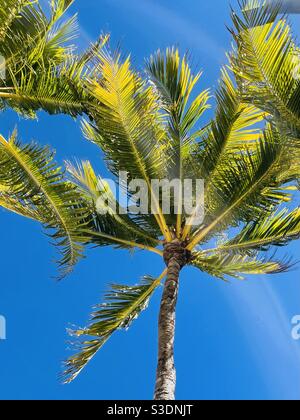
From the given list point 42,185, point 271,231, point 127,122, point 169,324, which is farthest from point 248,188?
point 42,185

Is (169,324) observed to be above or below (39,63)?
below

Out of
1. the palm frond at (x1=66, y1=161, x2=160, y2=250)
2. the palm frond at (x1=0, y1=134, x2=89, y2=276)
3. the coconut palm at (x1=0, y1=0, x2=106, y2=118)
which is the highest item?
the coconut palm at (x1=0, y1=0, x2=106, y2=118)

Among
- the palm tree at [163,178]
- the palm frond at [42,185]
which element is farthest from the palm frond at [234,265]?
the palm frond at [42,185]

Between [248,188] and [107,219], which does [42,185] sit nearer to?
[107,219]

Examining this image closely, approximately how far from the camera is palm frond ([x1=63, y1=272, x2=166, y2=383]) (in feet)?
31.8

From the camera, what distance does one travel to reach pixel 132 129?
9.12 m

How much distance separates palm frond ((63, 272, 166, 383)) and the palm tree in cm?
2

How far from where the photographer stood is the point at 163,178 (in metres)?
9.91

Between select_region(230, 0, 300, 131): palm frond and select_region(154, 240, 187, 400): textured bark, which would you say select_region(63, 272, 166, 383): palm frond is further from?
select_region(230, 0, 300, 131): palm frond

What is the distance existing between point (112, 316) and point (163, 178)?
2.27 m

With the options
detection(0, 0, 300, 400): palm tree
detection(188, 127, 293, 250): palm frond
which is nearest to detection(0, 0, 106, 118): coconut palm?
detection(0, 0, 300, 400): palm tree

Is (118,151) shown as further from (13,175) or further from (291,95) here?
(291,95)

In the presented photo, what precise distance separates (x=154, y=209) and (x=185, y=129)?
1.40 meters
